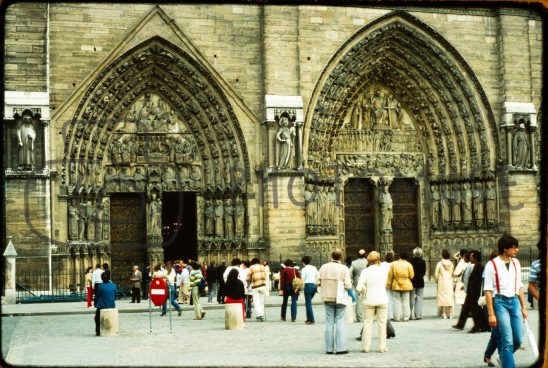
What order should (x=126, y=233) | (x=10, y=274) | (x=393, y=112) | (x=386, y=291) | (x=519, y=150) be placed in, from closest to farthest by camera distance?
(x=386, y=291) → (x=10, y=274) → (x=126, y=233) → (x=519, y=150) → (x=393, y=112)

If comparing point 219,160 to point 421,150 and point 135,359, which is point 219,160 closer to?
point 421,150

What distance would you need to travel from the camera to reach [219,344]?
1238cm

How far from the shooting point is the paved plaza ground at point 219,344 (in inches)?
407

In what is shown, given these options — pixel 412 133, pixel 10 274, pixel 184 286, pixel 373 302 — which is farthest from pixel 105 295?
pixel 412 133

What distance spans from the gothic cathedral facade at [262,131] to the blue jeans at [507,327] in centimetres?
1564

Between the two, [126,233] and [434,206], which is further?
[434,206]

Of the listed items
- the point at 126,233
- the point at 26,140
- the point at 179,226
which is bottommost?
the point at 126,233

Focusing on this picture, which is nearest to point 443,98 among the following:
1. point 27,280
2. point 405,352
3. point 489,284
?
point 27,280

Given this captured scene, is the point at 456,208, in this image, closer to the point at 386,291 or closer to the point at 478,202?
the point at 478,202

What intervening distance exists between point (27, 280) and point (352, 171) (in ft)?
35.4

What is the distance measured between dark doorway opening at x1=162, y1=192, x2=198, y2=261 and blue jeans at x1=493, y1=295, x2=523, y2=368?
17689 mm

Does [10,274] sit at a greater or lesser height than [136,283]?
greater

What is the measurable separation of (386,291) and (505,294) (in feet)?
17.1

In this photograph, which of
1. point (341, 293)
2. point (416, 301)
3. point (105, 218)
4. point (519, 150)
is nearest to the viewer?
point (341, 293)
